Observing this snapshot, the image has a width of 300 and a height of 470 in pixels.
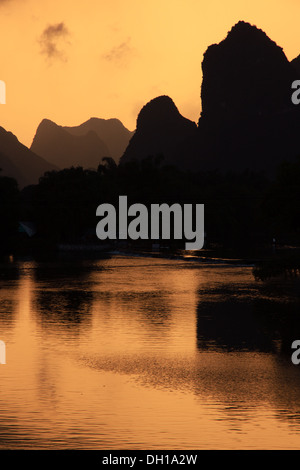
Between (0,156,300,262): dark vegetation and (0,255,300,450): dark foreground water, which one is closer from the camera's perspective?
(0,255,300,450): dark foreground water

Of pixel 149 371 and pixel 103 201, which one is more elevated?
pixel 103 201

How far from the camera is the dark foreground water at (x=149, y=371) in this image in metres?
14.7

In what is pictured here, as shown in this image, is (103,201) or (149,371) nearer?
(149,371)

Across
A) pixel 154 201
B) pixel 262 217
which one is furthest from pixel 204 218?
pixel 262 217

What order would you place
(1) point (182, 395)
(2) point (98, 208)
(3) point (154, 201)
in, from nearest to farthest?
(1) point (182, 395) < (2) point (98, 208) < (3) point (154, 201)

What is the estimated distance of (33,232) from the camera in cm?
14450

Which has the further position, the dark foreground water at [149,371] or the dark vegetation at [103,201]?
the dark vegetation at [103,201]

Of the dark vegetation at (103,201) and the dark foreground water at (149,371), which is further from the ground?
the dark vegetation at (103,201)

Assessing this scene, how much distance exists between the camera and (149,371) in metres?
21.1

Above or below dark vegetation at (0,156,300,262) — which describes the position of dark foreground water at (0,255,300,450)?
below

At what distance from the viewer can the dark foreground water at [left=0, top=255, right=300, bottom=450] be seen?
14656 millimetres
